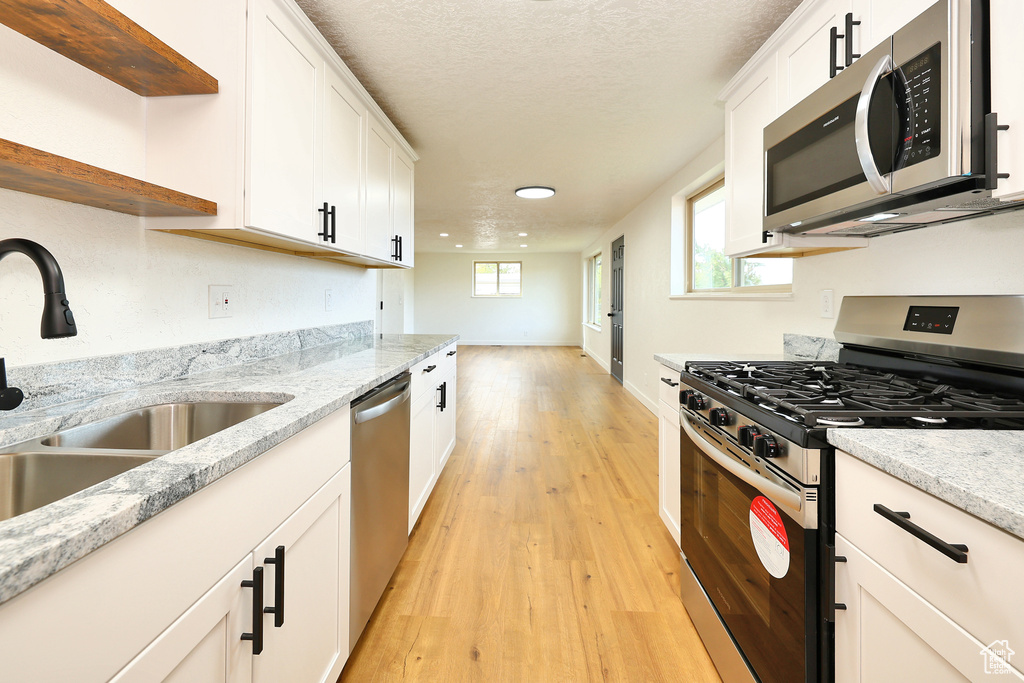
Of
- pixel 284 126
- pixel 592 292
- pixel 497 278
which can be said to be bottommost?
pixel 284 126

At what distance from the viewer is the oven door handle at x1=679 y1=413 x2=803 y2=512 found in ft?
3.30

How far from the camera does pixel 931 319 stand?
1421mm

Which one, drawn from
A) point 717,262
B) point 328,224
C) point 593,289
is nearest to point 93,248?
point 328,224

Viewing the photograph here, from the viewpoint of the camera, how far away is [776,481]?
41.3 inches

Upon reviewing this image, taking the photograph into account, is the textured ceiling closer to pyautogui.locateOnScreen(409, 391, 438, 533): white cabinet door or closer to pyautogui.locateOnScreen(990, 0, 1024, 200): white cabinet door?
pyautogui.locateOnScreen(990, 0, 1024, 200): white cabinet door

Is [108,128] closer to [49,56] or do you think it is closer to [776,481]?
[49,56]

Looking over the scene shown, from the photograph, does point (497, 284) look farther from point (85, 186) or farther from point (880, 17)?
point (85, 186)

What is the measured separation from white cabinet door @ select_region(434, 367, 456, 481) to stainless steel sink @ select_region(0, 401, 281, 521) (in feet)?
5.04

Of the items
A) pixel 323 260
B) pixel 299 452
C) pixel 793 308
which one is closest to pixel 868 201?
pixel 793 308

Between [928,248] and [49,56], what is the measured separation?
2575mm

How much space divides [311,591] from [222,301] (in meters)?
1.20

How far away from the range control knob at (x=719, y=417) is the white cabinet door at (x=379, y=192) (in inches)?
73.0

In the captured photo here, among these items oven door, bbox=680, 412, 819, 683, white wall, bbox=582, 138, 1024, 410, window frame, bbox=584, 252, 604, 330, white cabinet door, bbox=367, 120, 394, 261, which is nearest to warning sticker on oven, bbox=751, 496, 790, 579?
oven door, bbox=680, 412, 819, 683

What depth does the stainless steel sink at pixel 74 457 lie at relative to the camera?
0.86 m
